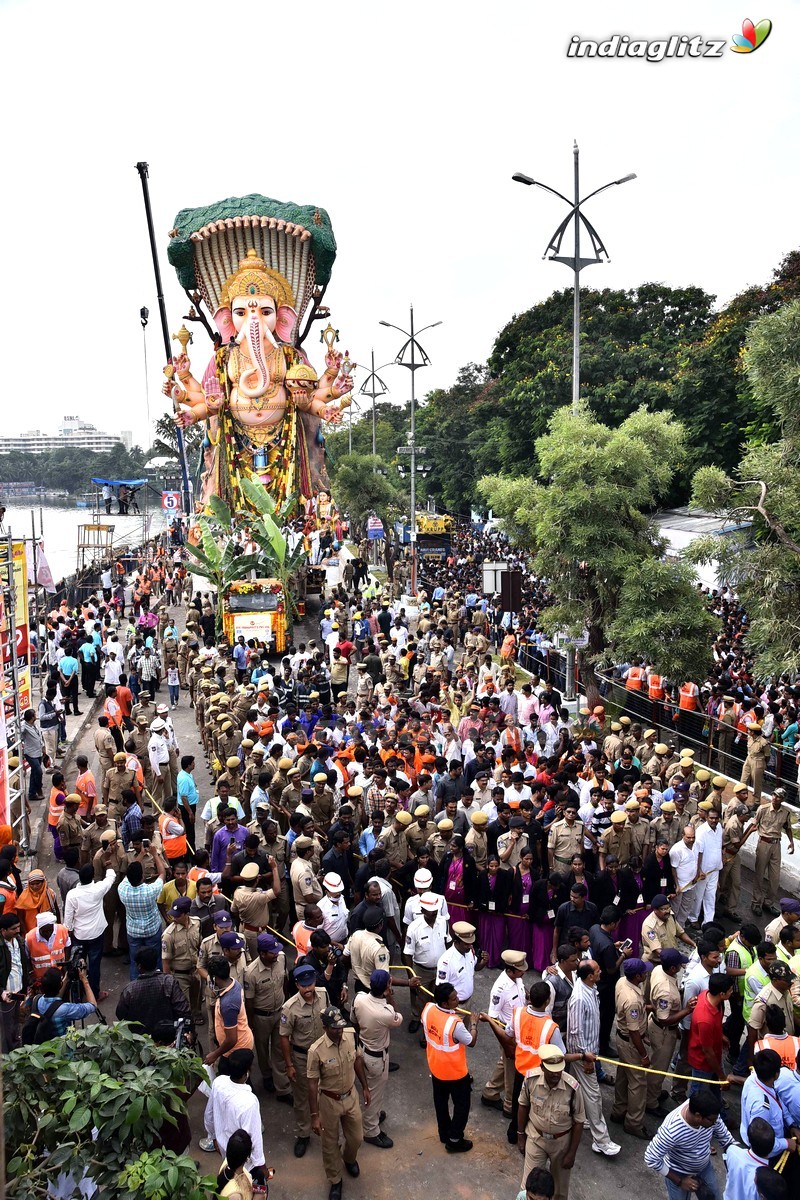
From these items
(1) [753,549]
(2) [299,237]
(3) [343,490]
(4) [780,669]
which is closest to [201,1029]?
(4) [780,669]

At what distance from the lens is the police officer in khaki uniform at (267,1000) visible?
6.38 m

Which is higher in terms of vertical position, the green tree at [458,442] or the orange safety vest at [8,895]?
the green tree at [458,442]

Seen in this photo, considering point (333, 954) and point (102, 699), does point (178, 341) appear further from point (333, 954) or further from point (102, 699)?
point (333, 954)

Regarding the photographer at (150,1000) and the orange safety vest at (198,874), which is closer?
the photographer at (150,1000)

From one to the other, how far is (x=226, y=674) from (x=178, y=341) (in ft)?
50.1

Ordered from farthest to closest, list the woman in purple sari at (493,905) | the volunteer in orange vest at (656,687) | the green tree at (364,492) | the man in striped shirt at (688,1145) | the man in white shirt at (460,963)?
the green tree at (364,492), the volunteer in orange vest at (656,687), the woman in purple sari at (493,905), the man in white shirt at (460,963), the man in striped shirt at (688,1145)

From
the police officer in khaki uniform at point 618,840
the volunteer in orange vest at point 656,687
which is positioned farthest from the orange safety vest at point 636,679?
the police officer in khaki uniform at point 618,840

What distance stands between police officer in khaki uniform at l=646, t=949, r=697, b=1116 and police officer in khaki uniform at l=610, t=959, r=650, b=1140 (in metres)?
0.07

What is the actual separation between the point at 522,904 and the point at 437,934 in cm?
118

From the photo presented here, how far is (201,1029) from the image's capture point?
7.67m

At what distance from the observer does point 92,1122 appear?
12.3 feet

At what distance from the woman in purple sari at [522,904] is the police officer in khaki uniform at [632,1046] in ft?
5.11

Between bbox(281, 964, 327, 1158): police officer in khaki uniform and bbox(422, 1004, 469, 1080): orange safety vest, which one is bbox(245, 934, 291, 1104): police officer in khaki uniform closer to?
bbox(281, 964, 327, 1158): police officer in khaki uniform

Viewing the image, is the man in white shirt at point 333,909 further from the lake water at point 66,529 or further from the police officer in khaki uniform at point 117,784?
the lake water at point 66,529
